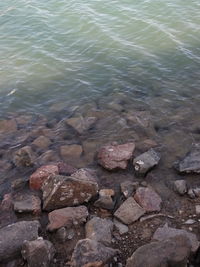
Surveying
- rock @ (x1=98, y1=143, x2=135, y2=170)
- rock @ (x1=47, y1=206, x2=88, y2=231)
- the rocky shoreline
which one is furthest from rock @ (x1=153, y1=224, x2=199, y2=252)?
rock @ (x1=98, y1=143, x2=135, y2=170)

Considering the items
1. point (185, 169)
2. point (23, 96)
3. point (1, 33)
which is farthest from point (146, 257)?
point (1, 33)

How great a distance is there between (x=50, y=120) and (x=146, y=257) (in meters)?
6.13

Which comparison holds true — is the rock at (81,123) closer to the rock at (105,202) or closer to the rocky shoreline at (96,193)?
the rocky shoreline at (96,193)

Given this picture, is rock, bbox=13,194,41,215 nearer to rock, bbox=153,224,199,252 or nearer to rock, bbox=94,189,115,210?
rock, bbox=94,189,115,210

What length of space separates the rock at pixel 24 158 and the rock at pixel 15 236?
2454mm

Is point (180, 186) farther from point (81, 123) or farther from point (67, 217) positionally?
point (81, 123)

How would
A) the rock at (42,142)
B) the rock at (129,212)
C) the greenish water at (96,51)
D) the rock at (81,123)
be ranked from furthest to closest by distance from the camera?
the greenish water at (96,51) < the rock at (81,123) < the rock at (42,142) < the rock at (129,212)

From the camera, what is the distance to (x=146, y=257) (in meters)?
5.76

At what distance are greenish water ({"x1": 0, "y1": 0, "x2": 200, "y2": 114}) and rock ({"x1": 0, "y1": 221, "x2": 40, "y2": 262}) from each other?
520 centimetres

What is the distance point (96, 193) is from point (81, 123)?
3.25m

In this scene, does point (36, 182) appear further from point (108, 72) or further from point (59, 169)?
point (108, 72)

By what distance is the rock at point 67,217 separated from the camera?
285 inches

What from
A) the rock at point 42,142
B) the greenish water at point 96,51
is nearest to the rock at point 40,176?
the rock at point 42,142

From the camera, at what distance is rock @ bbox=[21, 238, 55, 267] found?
20.3 feet
